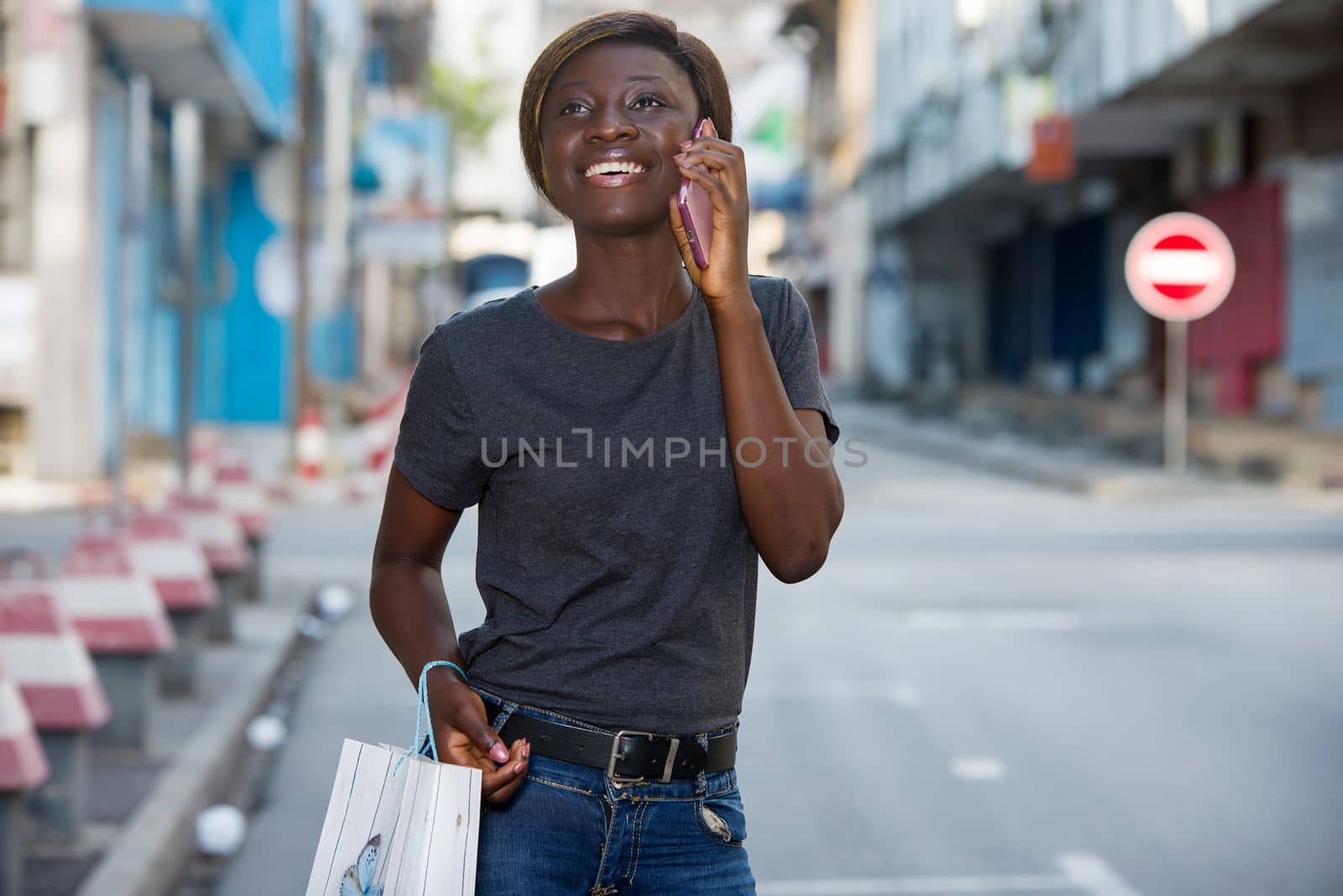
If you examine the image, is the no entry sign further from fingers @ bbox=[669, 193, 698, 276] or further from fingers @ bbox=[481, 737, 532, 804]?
fingers @ bbox=[481, 737, 532, 804]

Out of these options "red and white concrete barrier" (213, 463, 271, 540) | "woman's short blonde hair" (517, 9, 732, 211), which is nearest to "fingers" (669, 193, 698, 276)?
"woman's short blonde hair" (517, 9, 732, 211)

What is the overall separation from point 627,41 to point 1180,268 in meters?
18.3

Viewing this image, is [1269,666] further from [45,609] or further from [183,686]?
[45,609]

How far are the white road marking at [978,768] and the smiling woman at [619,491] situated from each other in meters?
4.60

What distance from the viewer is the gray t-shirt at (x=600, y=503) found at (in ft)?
7.72

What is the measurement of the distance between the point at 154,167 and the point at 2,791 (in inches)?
874

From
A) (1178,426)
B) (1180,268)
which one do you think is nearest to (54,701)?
(1180,268)

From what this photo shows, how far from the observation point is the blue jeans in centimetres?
236

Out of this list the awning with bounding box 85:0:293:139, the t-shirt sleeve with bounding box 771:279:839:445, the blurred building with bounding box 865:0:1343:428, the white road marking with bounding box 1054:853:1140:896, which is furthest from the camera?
the blurred building with bounding box 865:0:1343:428

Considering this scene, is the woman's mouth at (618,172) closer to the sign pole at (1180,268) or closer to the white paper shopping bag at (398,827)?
the white paper shopping bag at (398,827)

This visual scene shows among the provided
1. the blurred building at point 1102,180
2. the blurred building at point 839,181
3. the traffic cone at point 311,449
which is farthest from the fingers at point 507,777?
the blurred building at point 839,181

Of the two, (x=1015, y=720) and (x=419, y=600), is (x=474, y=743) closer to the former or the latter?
(x=419, y=600)

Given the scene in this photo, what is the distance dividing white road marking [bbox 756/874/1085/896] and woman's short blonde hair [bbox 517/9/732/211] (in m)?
3.31

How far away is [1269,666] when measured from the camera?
9.17 metres
